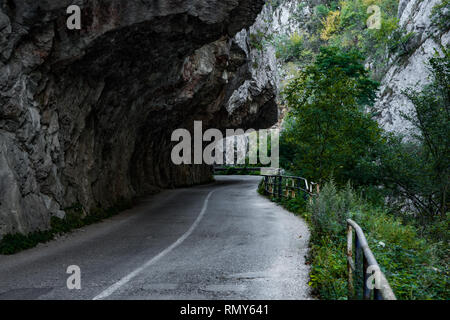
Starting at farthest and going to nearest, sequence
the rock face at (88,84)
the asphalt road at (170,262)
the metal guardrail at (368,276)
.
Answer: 1. the rock face at (88,84)
2. the asphalt road at (170,262)
3. the metal guardrail at (368,276)

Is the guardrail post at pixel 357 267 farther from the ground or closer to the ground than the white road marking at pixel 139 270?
farther from the ground

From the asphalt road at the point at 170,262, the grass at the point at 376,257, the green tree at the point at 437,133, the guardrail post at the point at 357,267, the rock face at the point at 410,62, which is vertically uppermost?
the rock face at the point at 410,62

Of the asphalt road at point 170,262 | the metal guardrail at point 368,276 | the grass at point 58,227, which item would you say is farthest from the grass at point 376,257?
the grass at point 58,227

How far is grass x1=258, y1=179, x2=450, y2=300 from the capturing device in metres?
5.46

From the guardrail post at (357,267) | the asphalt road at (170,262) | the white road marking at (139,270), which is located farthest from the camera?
the asphalt road at (170,262)

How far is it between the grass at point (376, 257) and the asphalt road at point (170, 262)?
37cm

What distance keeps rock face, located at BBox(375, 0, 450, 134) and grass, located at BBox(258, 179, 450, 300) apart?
30607 millimetres

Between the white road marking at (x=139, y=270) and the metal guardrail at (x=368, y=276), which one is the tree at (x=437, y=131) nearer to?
the white road marking at (x=139, y=270)

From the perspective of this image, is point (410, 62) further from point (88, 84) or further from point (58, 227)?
point (58, 227)

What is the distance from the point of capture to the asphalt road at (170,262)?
5.79 metres

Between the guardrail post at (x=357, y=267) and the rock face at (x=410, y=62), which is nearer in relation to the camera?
the guardrail post at (x=357, y=267)
